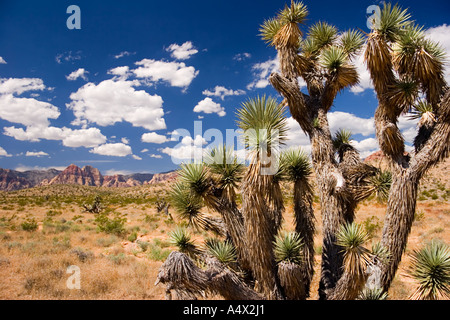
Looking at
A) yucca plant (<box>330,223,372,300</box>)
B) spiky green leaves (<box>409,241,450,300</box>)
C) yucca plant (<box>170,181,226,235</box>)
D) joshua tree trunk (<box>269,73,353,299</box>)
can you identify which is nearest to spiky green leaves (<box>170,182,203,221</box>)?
yucca plant (<box>170,181,226,235</box>)

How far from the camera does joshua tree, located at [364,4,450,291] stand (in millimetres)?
3912

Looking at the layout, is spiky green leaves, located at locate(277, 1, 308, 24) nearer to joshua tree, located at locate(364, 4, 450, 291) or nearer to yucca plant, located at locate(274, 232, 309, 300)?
joshua tree, located at locate(364, 4, 450, 291)

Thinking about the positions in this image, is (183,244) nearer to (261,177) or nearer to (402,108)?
(261,177)

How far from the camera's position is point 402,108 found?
436cm

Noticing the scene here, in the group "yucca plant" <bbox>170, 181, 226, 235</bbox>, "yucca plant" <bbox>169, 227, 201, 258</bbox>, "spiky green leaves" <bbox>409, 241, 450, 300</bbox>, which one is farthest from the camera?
"yucca plant" <bbox>170, 181, 226, 235</bbox>

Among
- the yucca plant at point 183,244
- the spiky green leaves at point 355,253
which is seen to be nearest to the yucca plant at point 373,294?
the spiky green leaves at point 355,253

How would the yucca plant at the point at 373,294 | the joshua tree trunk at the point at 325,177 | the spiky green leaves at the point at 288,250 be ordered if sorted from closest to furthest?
1. the yucca plant at the point at 373,294
2. the spiky green leaves at the point at 288,250
3. the joshua tree trunk at the point at 325,177

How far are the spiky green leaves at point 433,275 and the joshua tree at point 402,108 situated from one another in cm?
31

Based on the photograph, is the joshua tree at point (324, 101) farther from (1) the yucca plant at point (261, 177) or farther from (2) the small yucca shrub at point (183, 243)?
(2) the small yucca shrub at point (183, 243)

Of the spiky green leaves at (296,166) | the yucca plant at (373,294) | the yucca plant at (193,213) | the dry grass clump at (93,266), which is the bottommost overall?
the dry grass clump at (93,266)

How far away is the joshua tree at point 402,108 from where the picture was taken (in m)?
3.91

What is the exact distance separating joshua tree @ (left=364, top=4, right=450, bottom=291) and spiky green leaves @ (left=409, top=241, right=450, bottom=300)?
0.31 meters

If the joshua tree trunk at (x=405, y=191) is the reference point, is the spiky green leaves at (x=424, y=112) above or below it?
above

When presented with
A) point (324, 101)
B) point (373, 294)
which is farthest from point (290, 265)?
point (324, 101)
